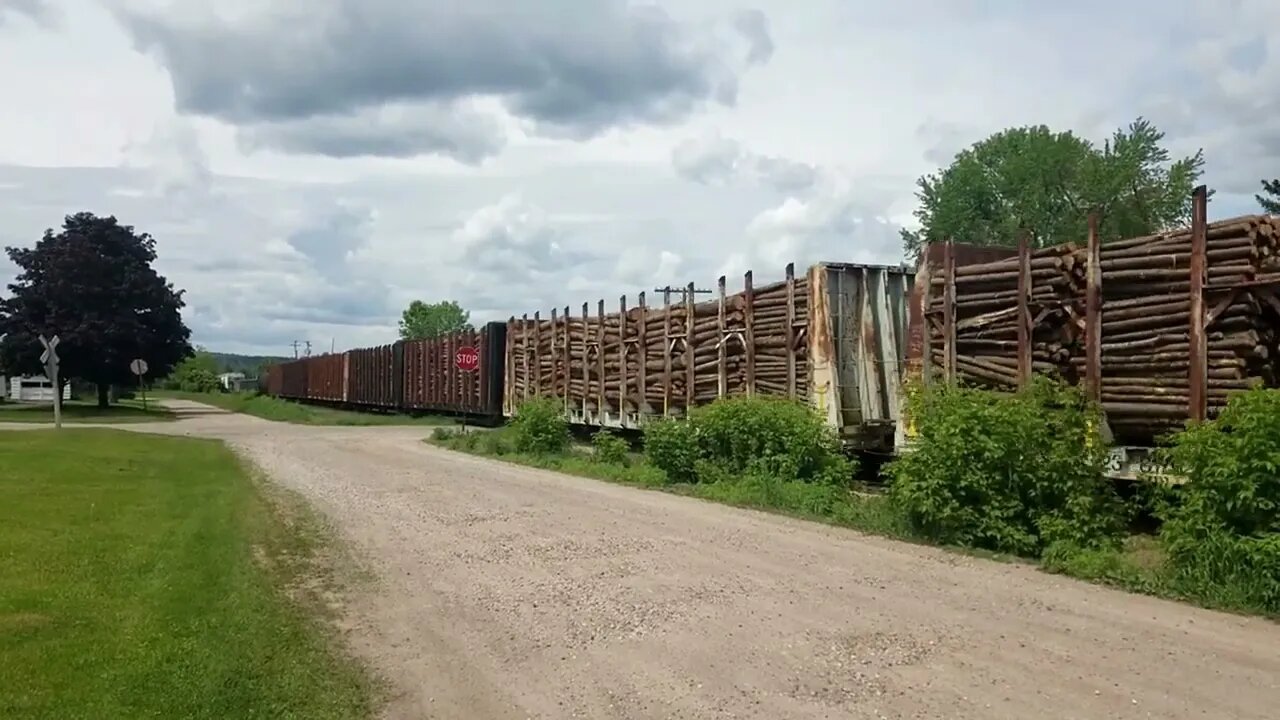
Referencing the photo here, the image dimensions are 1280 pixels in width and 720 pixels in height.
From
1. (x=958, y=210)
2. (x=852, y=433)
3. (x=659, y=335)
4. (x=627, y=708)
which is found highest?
(x=958, y=210)

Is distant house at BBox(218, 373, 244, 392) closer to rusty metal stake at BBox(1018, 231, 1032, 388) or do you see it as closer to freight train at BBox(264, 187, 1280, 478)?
freight train at BBox(264, 187, 1280, 478)

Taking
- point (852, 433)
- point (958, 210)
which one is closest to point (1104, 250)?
point (852, 433)

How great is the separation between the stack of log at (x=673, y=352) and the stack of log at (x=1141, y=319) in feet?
13.5

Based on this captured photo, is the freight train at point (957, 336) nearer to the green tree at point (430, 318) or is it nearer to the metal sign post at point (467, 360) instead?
the metal sign post at point (467, 360)

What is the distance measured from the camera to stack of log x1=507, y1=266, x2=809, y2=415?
52.1 ft

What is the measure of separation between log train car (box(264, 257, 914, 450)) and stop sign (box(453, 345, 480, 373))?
0.75 ft

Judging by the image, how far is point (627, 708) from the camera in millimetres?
5398

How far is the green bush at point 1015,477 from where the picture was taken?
9156mm

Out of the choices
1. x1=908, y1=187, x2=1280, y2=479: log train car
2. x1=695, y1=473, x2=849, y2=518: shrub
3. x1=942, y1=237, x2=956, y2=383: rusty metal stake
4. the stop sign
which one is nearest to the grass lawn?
x1=695, y1=473, x2=849, y2=518: shrub

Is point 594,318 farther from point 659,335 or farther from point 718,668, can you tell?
point 718,668

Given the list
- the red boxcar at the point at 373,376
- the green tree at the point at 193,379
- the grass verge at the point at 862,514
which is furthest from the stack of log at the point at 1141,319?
the green tree at the point at 193,379

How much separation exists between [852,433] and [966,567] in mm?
5964

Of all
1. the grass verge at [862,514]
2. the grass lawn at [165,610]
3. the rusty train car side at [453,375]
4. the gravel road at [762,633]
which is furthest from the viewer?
the rusty train car side at [453,375]

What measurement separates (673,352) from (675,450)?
12.4 ft
